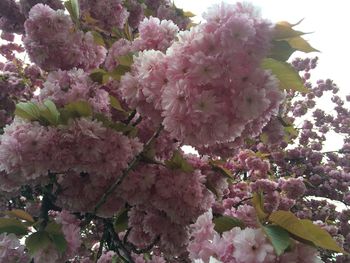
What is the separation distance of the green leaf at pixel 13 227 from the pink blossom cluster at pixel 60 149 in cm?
35

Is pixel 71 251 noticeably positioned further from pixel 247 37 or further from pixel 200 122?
pixel 247 37

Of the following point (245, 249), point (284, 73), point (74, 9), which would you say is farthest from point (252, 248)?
point (74, 9)

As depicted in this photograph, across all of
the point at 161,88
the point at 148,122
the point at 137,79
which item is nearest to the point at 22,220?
the point at 148,122

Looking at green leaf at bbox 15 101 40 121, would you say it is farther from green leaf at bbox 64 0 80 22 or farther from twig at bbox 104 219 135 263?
twig at bbox 104 219 135 263

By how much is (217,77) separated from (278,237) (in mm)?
576

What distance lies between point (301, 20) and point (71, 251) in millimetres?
1553

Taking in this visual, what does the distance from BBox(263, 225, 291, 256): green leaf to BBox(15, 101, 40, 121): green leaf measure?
3.85ft

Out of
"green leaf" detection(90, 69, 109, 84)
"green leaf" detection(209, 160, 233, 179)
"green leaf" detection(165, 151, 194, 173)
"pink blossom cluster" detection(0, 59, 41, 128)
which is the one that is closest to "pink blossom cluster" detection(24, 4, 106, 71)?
A: "green leaf" detection(90, 69, 109, 84)

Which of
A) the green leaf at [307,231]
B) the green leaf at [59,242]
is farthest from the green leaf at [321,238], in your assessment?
the green leaf at [59,242]

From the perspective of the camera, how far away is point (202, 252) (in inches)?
54.1

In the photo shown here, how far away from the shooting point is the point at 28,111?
1.92m

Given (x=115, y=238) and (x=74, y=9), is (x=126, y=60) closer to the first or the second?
(x=74, y=9)

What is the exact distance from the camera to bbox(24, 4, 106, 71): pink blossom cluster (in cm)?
230

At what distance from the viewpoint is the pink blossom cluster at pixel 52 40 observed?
7.55 ft
